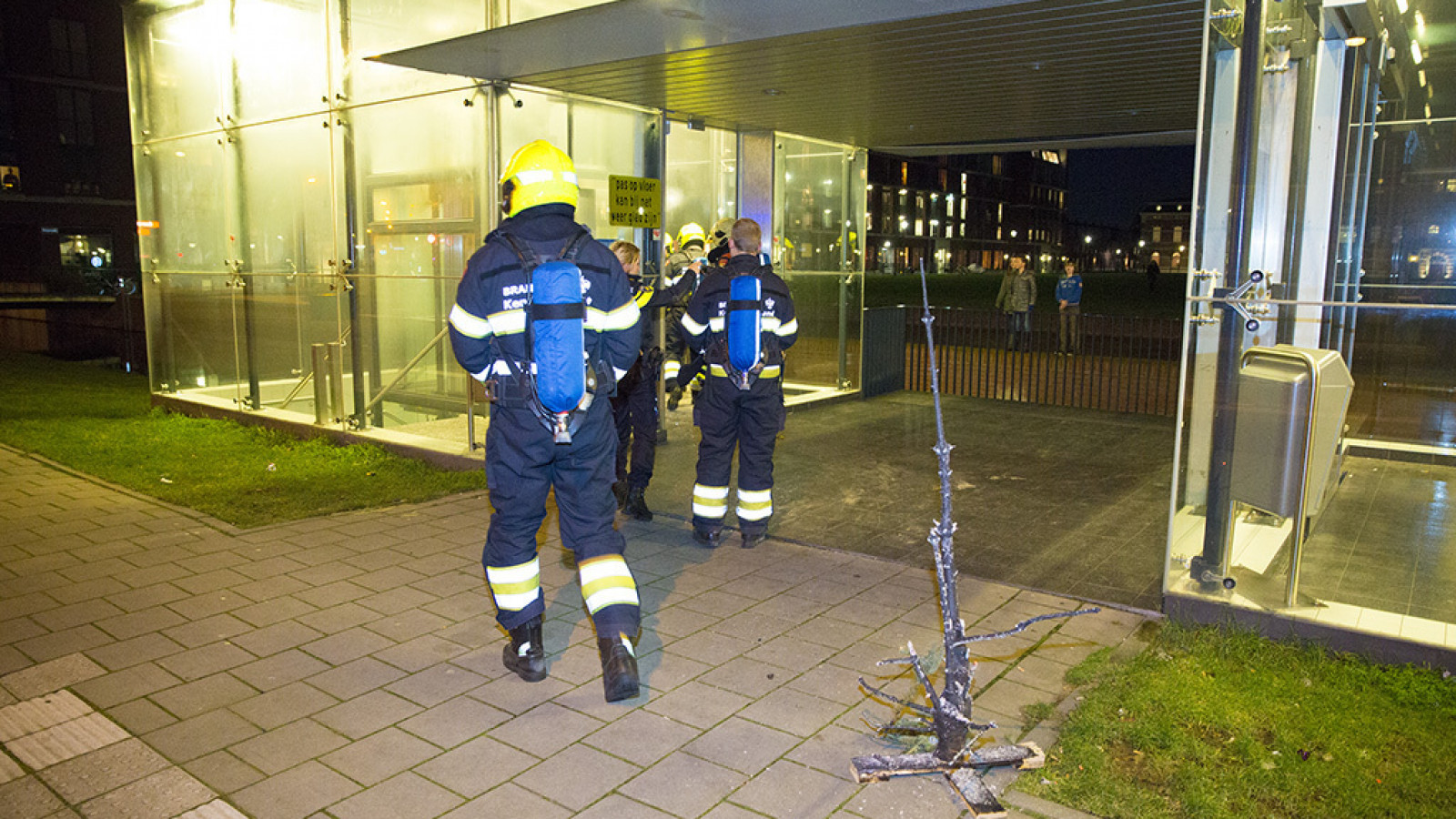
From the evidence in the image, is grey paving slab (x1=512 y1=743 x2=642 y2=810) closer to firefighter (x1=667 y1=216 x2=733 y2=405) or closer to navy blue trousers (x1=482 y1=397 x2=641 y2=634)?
navy blue trousers (x1=482 y1=397 x2=641 y2=634)

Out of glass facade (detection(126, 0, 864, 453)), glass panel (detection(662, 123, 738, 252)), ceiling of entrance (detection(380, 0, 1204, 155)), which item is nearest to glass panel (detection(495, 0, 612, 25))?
glass facade (detection(126, 0, 864, 453))

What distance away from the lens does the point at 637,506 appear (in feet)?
23.4

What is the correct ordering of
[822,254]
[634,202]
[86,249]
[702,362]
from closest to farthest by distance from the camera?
[702,362]
[634,202]
[822,254]
[86,249]

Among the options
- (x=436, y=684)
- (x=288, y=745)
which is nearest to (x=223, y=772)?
(x=288, y=745)

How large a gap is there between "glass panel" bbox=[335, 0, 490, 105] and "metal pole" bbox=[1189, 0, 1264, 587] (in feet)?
22.2

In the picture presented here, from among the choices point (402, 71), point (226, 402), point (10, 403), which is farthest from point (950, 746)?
point (10, 403)

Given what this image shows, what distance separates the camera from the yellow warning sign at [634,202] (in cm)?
898

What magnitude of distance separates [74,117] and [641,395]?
167ft

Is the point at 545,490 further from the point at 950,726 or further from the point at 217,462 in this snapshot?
the point at 217,462

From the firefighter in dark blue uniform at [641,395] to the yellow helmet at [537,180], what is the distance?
91.3 inches

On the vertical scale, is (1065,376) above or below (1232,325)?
below

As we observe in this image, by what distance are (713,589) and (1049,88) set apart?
18.9 feet

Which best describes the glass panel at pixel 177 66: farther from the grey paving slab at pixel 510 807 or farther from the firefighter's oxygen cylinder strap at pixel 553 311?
the grey paving slab at pixel 510 807

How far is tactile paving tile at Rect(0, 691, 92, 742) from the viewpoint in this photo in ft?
12.9
